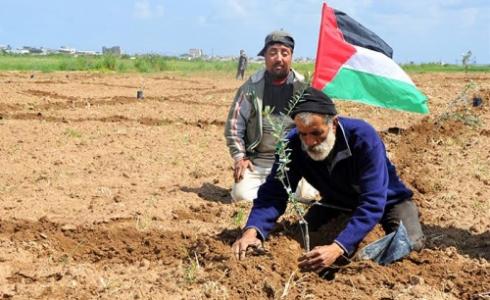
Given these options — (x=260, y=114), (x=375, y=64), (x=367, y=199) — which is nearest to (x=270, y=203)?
(x=367, y=199)

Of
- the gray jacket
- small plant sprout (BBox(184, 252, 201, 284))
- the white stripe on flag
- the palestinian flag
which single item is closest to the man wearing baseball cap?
the gray jacket

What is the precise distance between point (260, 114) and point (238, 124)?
0.78 ft

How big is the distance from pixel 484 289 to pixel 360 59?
9.90 feet

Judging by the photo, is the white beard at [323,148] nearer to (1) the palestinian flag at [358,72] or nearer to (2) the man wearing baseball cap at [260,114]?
(2) the man wearing baseball cap at [260,114]

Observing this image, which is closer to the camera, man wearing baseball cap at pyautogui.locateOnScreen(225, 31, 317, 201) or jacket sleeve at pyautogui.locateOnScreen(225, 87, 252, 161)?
Result: man wearing baseball cap at pyautogui.locateOnScreen(225, 31, 317, 201)

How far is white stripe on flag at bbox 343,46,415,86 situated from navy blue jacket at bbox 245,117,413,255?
1.94 metres

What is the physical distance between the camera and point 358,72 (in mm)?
6449

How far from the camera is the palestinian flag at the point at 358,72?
6223 millimetres

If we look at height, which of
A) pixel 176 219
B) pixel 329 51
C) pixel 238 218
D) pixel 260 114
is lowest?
pixel 176 219

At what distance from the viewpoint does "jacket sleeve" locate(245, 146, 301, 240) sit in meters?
4.27

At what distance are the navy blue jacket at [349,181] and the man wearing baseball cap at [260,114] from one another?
58.0 inches

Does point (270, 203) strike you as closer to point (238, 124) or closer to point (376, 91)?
point (238, 124)

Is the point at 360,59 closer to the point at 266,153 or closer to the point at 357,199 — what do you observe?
the point at 266,153

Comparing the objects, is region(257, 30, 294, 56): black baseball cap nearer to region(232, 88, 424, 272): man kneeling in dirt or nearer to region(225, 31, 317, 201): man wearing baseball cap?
region(225, 31, 317, 201): man wearing baseball cap
